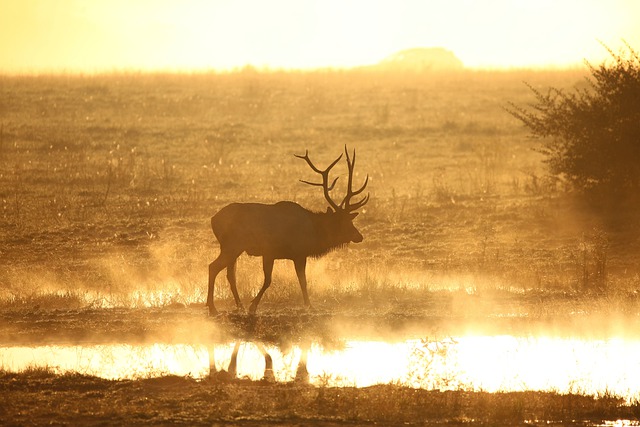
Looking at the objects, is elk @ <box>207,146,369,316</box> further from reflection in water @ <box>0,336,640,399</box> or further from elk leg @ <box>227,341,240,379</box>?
reflection in water @ <box>0,336,640,399</box>

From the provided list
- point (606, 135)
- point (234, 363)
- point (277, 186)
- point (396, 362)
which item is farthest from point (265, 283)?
point (277, 186)

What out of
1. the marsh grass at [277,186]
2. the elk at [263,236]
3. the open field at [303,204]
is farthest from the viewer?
the marsh grass at [277,186]

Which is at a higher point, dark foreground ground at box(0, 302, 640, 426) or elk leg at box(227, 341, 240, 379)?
elk leg at box(227, 341, 240, 379)

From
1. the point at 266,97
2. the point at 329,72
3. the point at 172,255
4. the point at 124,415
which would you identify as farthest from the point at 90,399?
the point at 329,72

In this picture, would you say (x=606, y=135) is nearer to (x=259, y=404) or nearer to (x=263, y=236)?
(x=263, y=236)

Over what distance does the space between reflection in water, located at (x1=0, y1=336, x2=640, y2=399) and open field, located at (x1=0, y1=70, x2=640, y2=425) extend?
0.60 metres

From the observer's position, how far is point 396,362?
1341 centimetres

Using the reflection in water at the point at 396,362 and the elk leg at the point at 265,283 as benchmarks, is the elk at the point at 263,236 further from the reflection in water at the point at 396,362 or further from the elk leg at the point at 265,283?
the reflection in water at the point at 396,362

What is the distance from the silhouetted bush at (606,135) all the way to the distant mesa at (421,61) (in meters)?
25.5

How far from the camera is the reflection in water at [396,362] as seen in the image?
1228 centimetres

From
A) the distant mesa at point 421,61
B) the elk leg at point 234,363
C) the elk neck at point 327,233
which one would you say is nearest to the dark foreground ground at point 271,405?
the elk leg at point 234,363

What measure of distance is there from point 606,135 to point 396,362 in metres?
15.9

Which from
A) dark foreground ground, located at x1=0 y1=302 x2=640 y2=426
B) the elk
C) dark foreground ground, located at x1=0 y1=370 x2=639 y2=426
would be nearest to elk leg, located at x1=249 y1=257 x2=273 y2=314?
the elk

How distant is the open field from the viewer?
1166cm
